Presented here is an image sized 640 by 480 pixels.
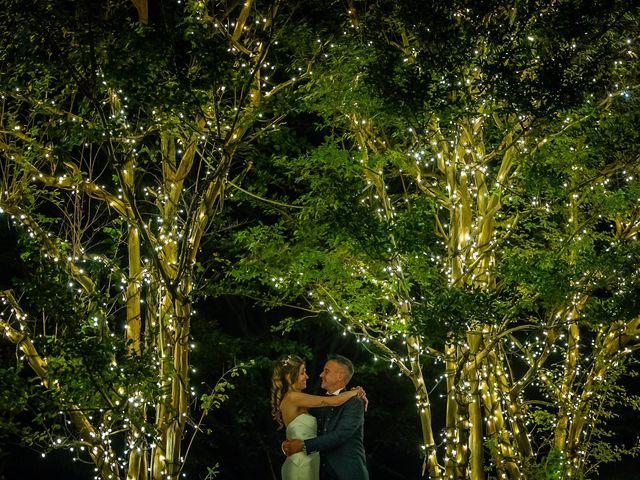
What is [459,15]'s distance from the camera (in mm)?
7277

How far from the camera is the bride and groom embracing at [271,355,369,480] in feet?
17.0

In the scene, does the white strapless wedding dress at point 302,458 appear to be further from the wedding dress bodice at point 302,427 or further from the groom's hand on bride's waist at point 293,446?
the groom's hand on bride's waist at point 293,446

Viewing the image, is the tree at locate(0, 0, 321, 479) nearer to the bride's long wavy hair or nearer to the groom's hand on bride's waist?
the bride's long wavy hair

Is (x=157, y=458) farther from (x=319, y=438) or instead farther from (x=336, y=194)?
(x=336, y=194)

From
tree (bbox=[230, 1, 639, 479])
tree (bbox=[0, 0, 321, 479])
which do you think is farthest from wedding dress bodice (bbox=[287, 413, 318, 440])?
tree (bbox=[230, 1, 639, 479])

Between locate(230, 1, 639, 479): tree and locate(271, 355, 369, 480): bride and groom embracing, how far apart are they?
1.39m

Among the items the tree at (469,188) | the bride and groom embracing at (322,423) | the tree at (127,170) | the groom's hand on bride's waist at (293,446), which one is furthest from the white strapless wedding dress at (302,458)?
the tree at (469,188)

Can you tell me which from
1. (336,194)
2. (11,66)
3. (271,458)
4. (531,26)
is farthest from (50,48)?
(271,458)

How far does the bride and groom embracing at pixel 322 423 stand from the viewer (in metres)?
5.18

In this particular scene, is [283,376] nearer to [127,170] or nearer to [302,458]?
[302,458]

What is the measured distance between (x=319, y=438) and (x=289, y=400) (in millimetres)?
372

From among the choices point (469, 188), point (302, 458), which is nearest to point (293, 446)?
point (302, 458)

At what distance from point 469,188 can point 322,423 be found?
3652mm

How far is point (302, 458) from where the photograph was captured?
5.33 m
